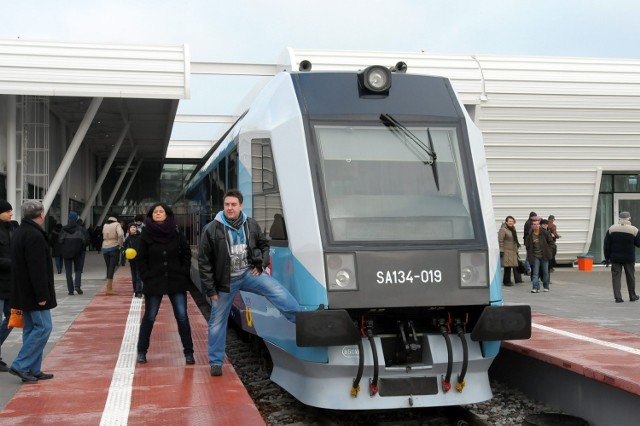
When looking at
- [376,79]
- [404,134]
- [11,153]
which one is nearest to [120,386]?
[404,134]

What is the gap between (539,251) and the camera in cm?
1502

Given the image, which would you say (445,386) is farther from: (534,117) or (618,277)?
(534,117)

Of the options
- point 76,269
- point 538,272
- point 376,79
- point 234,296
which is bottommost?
point 538,272

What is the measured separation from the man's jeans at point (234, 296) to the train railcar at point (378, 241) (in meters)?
0.10

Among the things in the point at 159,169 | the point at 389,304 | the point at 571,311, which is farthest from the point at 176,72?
the point at 159,169

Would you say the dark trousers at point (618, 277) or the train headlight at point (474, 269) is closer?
the train headlight at point (474, 269)

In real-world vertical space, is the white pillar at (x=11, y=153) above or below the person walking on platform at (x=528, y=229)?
above

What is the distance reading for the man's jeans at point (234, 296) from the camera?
585 centimetres

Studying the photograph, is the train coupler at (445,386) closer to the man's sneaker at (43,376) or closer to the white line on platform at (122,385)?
the white line on platform at (122,385)

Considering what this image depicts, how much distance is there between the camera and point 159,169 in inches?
2219

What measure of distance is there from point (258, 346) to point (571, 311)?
218 inches

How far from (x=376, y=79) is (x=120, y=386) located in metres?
3.38

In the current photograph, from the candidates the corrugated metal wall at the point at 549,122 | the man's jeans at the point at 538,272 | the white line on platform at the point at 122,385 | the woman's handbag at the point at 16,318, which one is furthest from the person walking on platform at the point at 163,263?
the corrugated metal wall at the point at 549,122

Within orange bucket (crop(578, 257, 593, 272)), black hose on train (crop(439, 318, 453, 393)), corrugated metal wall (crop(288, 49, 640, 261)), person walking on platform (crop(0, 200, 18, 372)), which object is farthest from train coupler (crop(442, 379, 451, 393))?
orange bucket (crop(578, 257, 593, 272))
